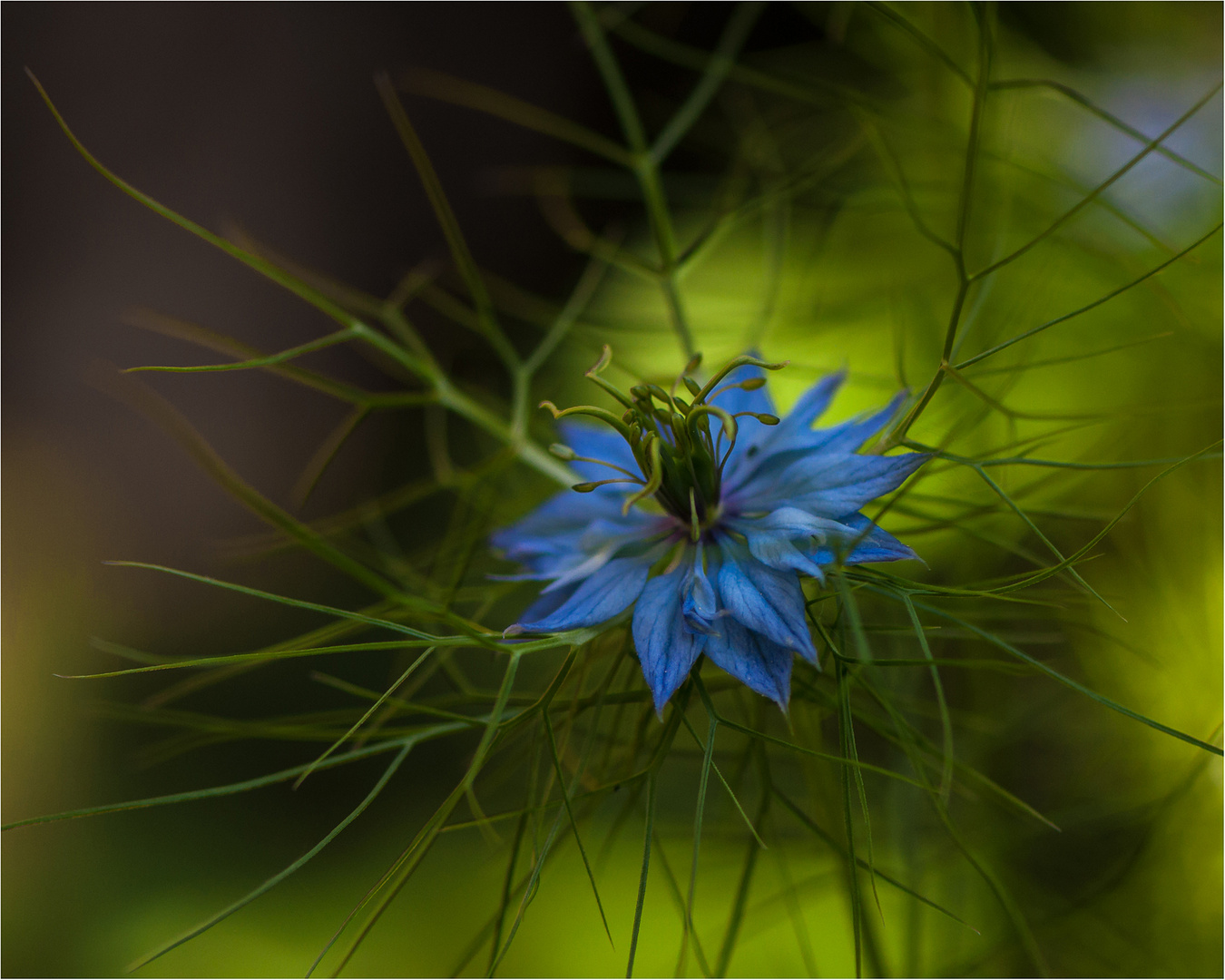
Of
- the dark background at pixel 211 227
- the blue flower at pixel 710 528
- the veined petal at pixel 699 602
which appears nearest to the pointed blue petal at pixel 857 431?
the blue flower at pixel 710 528

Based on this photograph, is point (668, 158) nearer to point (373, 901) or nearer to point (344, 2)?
point (344, 2)

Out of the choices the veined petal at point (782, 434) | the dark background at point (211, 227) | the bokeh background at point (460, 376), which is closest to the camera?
the veined petal at point (782, 434)

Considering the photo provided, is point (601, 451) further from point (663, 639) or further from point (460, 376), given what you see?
point (460, 376)

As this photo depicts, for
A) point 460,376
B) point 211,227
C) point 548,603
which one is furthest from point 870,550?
point 211,227

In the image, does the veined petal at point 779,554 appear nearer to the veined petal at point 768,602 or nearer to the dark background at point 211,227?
the veined petal at point 768,602

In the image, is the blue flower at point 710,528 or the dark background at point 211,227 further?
the dark background at point 211,227

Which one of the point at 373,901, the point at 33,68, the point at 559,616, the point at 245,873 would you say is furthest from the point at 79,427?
the point at 559,616
